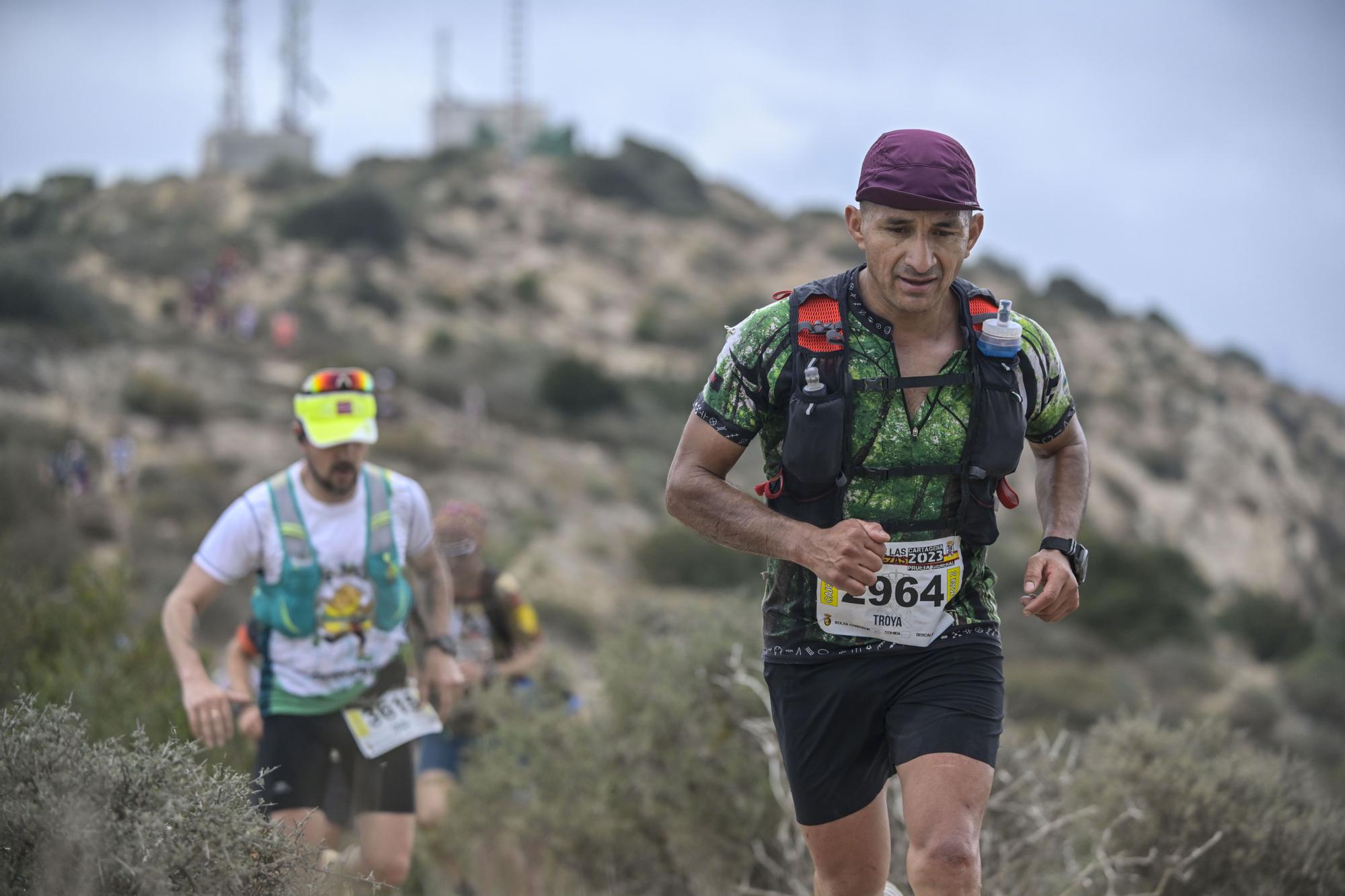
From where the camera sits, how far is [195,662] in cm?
475

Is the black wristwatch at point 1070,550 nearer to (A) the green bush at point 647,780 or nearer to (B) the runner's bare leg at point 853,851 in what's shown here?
(B) the runner's bare leg at point 853,851

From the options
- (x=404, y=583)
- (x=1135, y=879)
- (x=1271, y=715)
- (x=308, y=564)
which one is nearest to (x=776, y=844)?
(x=1135, y=879)

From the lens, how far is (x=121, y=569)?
9.02 m

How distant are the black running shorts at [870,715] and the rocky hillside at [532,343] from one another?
14374mm

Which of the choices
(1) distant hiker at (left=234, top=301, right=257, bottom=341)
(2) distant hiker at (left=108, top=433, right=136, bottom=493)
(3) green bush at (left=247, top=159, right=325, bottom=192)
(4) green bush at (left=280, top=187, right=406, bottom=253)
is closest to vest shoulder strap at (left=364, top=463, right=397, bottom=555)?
(2) distant hiker at (left=108, top=433, right=136, bottom=493)

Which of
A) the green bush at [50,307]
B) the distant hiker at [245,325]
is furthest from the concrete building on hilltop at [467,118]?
the green bush at [50,307]

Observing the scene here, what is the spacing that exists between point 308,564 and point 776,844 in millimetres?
2485

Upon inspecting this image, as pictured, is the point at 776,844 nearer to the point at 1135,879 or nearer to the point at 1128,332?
the point at 1135,879

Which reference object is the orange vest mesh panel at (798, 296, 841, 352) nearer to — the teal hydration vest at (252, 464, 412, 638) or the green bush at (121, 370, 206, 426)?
the teal hydration vest at (252, 464, 412, 638)

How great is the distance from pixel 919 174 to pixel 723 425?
2.54ft

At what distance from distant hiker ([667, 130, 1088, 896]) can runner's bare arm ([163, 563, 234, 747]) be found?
78.0 inches

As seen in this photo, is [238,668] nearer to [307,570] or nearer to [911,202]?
[307,570]

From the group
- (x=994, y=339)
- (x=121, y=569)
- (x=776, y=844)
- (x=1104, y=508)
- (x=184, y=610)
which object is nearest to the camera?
(x=994, y=339)

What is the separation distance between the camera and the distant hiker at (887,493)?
3.37 m
